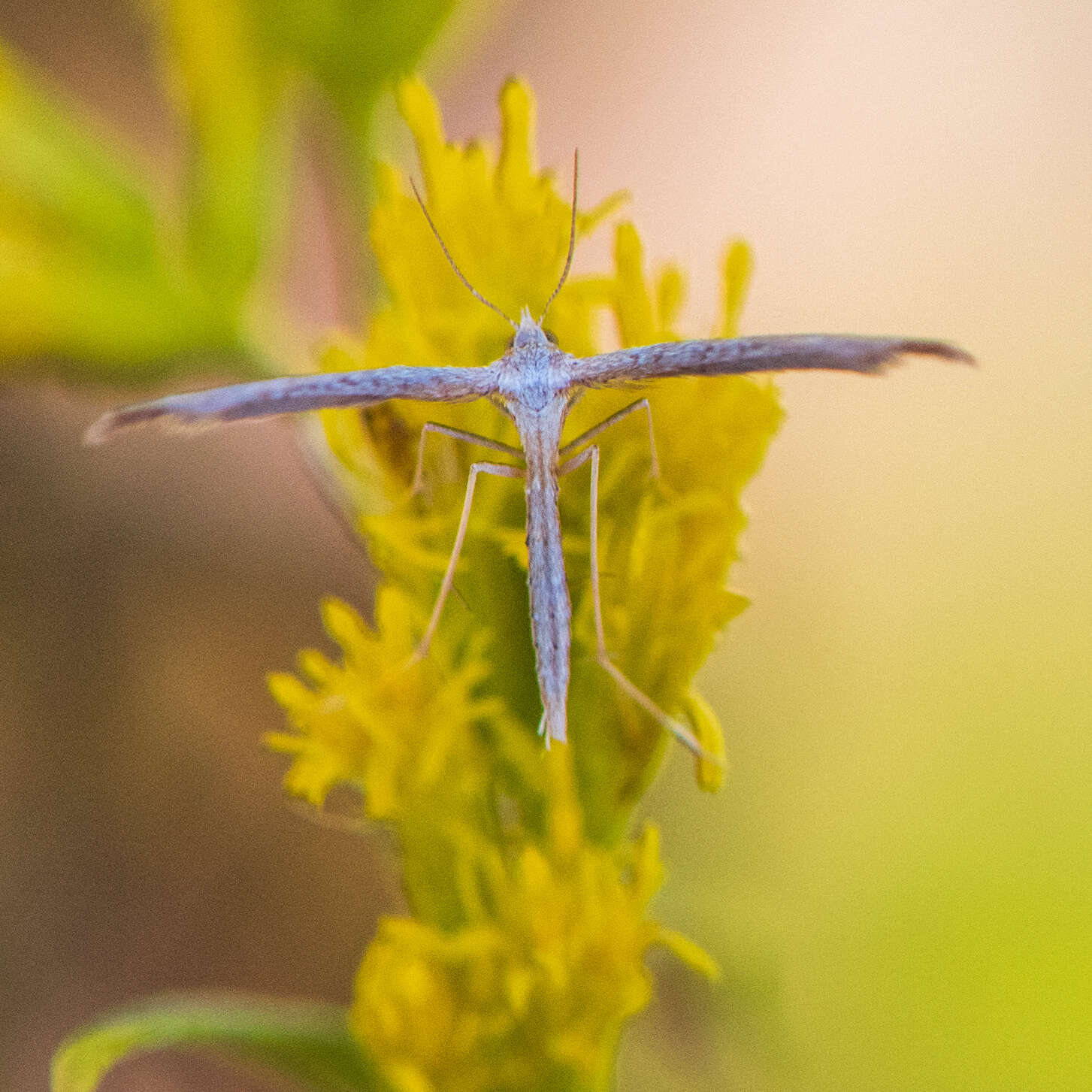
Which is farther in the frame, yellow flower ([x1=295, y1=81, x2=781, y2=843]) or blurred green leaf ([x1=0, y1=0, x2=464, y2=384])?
blurred green leaf ([x1=0, y1=0, x2=464, y2=384])

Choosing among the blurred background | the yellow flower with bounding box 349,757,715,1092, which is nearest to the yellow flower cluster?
the yellow flower with bounding box 349,757,715,1092

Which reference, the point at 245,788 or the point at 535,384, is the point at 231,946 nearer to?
the point at 245,788

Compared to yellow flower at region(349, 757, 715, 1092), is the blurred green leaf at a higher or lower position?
higher

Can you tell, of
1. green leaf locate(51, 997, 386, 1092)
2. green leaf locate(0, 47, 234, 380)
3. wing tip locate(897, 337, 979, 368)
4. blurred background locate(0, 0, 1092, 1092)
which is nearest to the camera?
wing tip locate(897, 337, 979, 368)

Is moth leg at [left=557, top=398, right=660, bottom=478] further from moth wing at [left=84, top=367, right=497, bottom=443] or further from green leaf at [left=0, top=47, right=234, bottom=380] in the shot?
green leaf at [left=0, top=47, right=234, bottom=380]

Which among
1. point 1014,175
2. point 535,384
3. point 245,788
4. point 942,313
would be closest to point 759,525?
point 942,313

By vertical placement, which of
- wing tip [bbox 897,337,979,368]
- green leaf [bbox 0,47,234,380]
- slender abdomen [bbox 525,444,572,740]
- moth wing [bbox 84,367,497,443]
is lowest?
slender abdomen [bbox 525,444,572,740]

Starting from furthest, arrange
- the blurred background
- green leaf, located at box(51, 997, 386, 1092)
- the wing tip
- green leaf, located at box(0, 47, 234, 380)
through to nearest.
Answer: the blurred background
green leaf, located at box(0, 47, 234, 380)
green leaf, located at box(51, 997, 386, 1092)
the wing tip

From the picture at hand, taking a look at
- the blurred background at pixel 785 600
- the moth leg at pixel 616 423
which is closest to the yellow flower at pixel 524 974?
the moth leg at pixel 616 423
